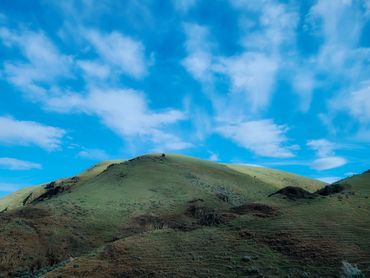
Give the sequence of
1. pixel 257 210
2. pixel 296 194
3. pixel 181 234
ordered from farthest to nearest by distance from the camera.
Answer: pixel 296 194
pixel 257 210
pixel 181 234

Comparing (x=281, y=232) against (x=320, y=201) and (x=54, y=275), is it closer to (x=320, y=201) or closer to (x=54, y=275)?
(x=320, y=201)

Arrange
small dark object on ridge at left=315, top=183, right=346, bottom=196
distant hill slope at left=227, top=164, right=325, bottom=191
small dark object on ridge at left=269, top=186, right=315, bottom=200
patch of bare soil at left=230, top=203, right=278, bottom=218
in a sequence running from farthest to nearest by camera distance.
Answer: distant hill slope at left=227, top=164, right=325, bottom=191 < small dark object on ridge at left=315, top=183, right=346, bottom=196 < small dark object on ridge at left=269, top=186, right=315, bottom=200 < patch of bare soil at left=230, top=203, right=278, bottom=218

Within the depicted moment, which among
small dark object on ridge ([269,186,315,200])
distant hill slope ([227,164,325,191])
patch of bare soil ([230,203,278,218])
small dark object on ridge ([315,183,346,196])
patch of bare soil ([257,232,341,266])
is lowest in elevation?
patch of bare soil ([257,232,341,266])

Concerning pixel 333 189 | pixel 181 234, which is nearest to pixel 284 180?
pixel 333 189

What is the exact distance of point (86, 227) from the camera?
183 ft

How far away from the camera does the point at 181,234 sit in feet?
131

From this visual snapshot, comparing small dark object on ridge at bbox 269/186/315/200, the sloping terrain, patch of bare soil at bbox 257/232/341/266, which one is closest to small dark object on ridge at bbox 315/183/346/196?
the sloping terrain

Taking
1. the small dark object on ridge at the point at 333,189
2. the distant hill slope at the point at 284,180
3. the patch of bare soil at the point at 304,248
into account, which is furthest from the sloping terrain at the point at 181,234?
the distant hill slope at the point at 284,180

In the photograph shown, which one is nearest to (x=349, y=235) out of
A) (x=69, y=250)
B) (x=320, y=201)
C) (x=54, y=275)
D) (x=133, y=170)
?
(x=320, y=201)

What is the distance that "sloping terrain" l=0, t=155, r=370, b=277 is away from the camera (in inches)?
1309

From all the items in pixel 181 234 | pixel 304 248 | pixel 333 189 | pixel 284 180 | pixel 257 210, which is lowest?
pixel 304 248

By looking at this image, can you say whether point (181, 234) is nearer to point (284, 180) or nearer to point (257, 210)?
point (257, 210)

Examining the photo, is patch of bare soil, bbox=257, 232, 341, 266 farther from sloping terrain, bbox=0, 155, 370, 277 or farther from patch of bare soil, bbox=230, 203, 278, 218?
patch of bare soil, bbox=230, 203, 278, 218

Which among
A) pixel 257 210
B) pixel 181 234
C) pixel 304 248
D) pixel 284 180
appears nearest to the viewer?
pixel 304 248
